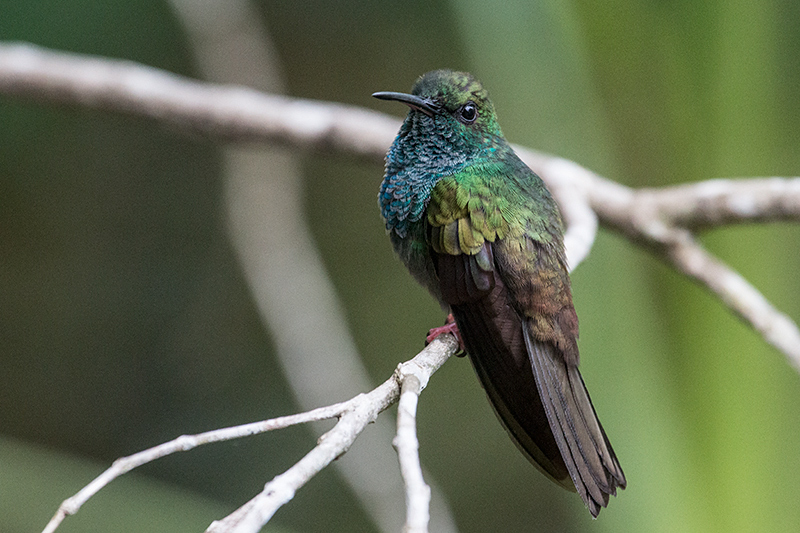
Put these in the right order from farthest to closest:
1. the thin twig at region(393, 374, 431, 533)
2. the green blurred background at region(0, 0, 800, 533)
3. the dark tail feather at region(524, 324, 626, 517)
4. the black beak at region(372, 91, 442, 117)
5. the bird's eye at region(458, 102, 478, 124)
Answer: the green blurred background at region(0, 0, 800, 533) → the bird's eye at region(458, 102, 478, 124) → the black beak at region(372, 91, 442, 117) → the dark tail feather at region(524, 324, 626, 517) → the thin twig at region(393, 374, 431, 533)

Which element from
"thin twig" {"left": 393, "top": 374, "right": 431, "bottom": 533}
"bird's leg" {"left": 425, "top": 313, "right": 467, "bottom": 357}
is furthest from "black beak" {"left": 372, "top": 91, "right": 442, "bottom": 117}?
"thin twig" {"left": 393, "top": 374, "right": 431, "bottom": 533}

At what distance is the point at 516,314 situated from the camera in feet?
6.72

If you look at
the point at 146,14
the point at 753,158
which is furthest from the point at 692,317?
the point at 146,14

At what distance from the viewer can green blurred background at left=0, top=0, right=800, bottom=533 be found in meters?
2.86

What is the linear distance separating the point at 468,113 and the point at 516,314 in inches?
30.7

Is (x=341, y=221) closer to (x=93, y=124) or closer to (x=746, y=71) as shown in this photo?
(x=93, y=124)

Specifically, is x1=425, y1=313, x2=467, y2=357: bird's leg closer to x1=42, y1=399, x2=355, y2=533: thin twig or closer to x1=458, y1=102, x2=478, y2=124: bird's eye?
x1=458, y1=102, x2=478, y2=124: bird's eye

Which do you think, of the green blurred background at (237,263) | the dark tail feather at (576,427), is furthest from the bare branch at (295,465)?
the green blurred background at (237,263)

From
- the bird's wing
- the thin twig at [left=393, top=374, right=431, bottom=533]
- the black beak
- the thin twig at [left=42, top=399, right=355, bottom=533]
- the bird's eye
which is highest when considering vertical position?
the black beak

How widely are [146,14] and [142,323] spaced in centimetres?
201

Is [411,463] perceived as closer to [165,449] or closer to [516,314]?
[165,449]

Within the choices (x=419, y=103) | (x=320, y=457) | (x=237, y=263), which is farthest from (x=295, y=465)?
(x=237, y=263)

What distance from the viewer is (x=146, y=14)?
457cm

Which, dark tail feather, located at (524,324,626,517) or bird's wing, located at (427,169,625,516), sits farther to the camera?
bird's wing, located at (427,169,625,516)
